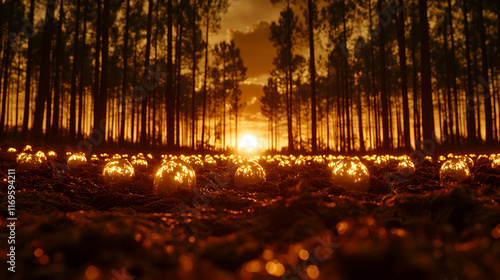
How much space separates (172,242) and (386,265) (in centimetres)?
111

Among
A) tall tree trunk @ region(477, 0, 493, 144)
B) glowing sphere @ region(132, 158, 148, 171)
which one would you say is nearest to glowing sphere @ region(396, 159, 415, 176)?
glowing sphere @ region(132, 158, 148, 171)

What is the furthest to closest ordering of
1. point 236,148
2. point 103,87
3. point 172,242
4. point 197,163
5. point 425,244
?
point 236,148, point 103,87, point 197,163, point 172,242, point 425,244

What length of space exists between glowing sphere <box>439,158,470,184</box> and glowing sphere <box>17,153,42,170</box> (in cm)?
794

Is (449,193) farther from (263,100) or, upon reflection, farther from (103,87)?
(263,100)

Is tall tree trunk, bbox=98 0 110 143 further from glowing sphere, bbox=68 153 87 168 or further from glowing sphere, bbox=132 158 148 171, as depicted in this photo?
glowing sphere, bbox=132 158 148 171

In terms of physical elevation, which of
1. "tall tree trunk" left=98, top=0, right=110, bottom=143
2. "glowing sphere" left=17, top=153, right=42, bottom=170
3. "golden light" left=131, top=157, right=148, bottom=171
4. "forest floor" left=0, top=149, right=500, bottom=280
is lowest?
"forest floor" left=0, top=149, right=500, bottom=280

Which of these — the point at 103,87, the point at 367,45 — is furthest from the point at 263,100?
the point at 103,87

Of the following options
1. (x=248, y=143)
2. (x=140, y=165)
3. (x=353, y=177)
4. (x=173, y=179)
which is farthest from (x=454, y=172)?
(x=248, y=143)

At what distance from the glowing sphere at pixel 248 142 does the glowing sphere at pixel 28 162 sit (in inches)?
1134

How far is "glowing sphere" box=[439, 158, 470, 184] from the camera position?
17.7ft

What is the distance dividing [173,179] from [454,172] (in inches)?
185

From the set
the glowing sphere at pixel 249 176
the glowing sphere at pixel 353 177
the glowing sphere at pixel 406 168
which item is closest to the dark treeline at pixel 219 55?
the glowing sphere at pixel 406 168

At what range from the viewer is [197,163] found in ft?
29.2

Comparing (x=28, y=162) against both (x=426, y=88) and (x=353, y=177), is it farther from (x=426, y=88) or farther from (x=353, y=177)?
(x=426, y=88)
